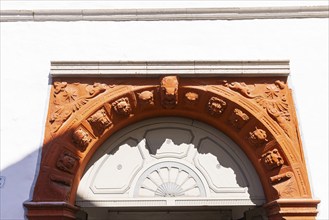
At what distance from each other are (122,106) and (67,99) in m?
0.52

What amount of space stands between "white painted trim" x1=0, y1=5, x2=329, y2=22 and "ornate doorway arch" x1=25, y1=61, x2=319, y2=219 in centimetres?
56

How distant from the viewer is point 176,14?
4.11m

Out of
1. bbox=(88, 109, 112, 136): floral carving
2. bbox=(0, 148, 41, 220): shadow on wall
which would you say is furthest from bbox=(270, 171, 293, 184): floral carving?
bbox=(0, 148, 41, 220): shadow on wall

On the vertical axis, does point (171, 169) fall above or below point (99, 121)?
below

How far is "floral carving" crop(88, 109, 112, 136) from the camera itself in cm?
373

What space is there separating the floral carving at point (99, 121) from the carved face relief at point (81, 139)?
0.11m

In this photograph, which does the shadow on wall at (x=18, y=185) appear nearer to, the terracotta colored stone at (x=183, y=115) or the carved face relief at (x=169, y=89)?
the terracotta colored stone at (x=183, y=115)

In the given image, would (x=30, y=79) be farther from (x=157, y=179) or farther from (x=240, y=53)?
(x=240, y=53)

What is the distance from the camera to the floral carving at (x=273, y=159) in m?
3.57

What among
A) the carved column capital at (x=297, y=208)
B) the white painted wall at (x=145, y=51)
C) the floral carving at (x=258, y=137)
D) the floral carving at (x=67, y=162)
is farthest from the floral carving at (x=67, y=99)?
the carved column capital at (x=297, y=208)

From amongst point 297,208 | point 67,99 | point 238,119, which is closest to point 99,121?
point 67,99

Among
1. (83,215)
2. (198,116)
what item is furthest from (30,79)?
(198,116)

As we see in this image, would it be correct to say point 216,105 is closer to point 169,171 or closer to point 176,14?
point 169,171

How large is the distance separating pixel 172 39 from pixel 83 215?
76.5 inches
